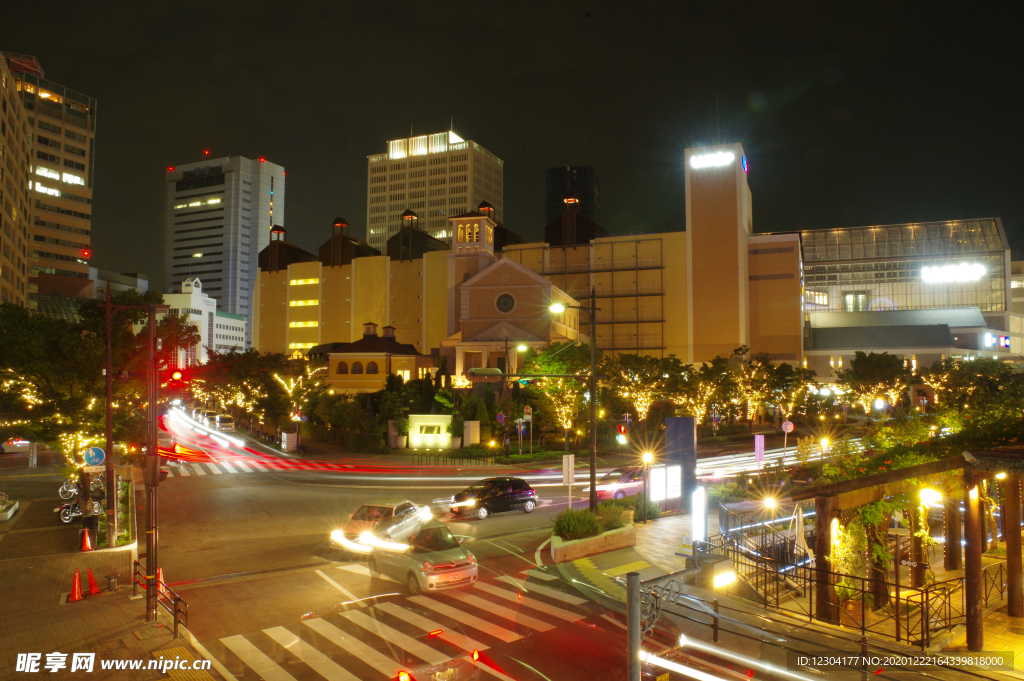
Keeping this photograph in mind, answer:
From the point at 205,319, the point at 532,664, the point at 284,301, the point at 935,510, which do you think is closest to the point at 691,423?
the point at 935,510

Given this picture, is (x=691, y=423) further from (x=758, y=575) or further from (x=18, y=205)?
(x=18, y=205)

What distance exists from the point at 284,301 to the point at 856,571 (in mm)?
99132

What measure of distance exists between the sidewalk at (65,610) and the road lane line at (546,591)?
6795 millimetres

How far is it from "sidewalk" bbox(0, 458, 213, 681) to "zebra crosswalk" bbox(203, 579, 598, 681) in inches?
44.4

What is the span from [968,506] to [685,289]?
71.8 metres

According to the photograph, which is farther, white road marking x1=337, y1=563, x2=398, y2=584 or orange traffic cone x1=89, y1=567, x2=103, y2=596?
white road marking x1=337, y1=563, x2=398, y2=584

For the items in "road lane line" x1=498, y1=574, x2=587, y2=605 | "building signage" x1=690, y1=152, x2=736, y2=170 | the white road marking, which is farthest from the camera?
"building signage" x1=690, y1=152, x2=736, y2=170

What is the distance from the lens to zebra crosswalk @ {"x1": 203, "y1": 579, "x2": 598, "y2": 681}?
32.5ft

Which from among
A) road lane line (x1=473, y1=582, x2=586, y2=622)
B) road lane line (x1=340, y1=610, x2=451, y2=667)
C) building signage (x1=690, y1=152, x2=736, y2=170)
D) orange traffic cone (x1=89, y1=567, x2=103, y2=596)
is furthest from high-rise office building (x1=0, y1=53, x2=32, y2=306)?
building signage (x1=690, y1=152, x2=736, y2=170)

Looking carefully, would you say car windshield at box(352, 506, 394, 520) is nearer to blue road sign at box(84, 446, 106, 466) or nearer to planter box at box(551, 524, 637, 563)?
planter box at box(551, 524, 637, 563)

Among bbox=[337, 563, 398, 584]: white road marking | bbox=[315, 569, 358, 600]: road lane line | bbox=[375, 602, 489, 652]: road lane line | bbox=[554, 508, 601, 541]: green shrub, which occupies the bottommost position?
bbox=[337, 563, 398, 584]: white road marking

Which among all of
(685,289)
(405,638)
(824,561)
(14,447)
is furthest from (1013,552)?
(685,289)

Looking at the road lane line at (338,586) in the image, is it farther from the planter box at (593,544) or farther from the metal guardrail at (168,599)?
the planter box at (593,544)

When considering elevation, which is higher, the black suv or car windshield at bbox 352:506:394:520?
car windshield at bbox 352:506:394:520
